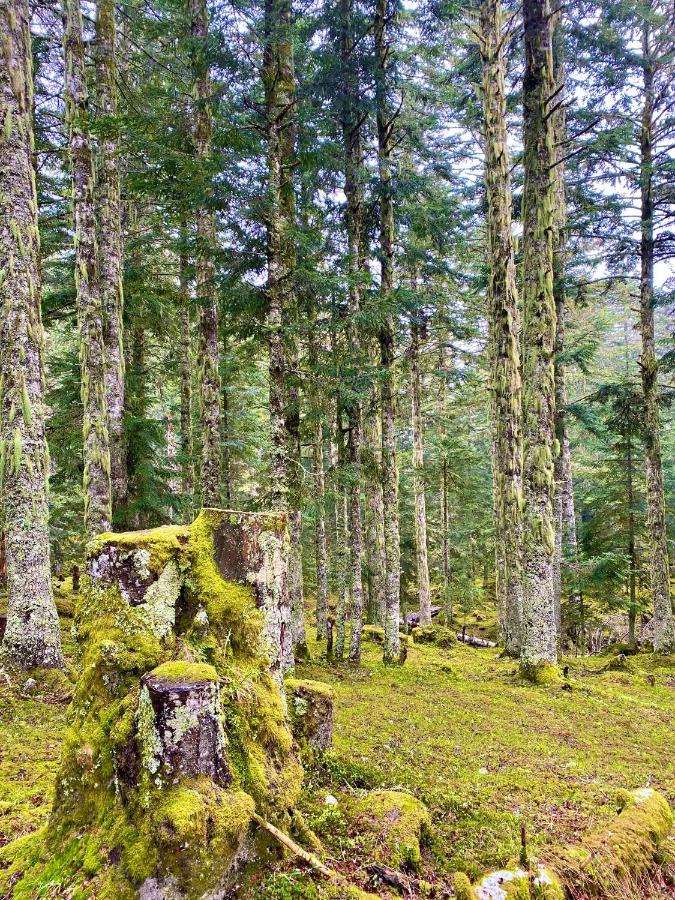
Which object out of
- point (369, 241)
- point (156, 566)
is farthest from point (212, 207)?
point (156, 566)

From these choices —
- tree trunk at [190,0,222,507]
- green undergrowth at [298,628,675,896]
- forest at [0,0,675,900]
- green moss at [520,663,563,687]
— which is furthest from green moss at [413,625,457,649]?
tree trunk at [190,0,222,507]

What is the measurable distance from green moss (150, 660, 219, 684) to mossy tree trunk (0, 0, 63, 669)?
520 cm

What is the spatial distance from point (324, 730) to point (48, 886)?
2310 mm

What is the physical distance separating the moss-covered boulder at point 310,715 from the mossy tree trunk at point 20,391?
14.7ft

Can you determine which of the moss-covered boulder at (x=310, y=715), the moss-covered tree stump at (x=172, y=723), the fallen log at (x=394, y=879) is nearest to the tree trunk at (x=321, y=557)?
the moss-covered boulder at (x=310, y=715)

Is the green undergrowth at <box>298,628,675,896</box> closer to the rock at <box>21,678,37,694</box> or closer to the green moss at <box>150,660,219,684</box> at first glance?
the green moss at <box>150,660,219,684</box>

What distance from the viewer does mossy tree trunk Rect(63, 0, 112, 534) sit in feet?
27.2

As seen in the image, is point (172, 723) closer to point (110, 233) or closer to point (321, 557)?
point (110, 233)

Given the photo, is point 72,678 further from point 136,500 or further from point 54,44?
point 54,44

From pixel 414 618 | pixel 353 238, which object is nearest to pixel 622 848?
pixel 353 238

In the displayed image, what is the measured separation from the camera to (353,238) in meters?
11.3

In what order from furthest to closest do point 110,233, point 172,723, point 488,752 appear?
point 110,233, point 488,752, point 172,723

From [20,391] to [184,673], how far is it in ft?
19.3

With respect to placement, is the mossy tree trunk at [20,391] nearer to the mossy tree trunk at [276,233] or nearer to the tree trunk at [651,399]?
the mossy tree trunk at [276,233]
